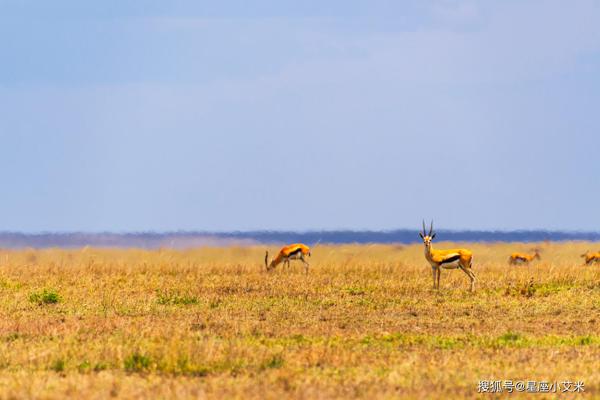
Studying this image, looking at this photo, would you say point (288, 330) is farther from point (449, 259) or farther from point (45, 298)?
point (449, 259)

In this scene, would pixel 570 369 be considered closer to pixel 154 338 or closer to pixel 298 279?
pixel 154 338

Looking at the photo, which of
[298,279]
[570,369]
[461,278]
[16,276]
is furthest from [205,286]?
[570,369]

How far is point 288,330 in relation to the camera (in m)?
13.6

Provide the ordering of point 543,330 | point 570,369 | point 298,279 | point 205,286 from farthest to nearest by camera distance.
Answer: point 298,279, point 205,286, point 543,330, point 570,369

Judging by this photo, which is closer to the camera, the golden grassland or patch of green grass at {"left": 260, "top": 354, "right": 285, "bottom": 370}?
the golden grassland

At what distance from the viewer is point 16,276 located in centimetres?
2128

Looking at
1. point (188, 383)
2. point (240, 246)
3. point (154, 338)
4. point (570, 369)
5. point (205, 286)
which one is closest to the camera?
point (188, 383)

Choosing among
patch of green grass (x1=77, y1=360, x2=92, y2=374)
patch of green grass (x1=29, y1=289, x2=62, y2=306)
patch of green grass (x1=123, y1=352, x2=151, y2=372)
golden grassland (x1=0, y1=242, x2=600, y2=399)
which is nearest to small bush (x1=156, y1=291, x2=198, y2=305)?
golden grassland (x1=0, y1=242, x2=600, y2=399)

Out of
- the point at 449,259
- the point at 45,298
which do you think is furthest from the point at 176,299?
the point at 449,259

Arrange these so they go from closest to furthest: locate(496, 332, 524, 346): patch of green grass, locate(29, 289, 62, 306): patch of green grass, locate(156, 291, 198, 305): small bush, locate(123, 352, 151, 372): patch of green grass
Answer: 1. locate(123, 352, 151, 372): patch of green grass
2. locate(496, 332, 524, 346): patch of green grass
3. locate(29, 289, 62, 306): patch of green grass
4. locate(156, 291, 198, 305): small bush

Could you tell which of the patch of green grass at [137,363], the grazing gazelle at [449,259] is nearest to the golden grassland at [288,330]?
the patch of green grass at [137,363]

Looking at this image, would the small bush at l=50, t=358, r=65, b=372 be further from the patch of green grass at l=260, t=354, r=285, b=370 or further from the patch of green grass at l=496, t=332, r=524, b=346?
the patch of green grass at l=496, t=332, r=524, b=346

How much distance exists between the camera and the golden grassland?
380 inches

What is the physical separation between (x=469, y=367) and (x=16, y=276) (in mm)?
13493
